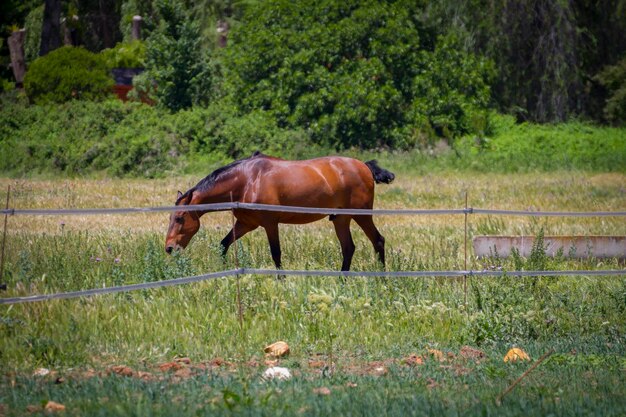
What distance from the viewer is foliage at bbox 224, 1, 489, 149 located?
32000 millimetres

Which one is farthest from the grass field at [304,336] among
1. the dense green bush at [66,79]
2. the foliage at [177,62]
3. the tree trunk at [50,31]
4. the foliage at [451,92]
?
the tree trunk at [50,31]

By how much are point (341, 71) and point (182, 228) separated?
63.7ft

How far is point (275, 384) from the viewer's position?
8.34 metres

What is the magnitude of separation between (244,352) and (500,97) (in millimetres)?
31023

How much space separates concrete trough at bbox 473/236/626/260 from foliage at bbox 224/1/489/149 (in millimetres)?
17451

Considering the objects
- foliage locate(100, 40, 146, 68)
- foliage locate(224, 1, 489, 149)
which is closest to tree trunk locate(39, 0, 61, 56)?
foliage locate(100, 40, 146, 68)

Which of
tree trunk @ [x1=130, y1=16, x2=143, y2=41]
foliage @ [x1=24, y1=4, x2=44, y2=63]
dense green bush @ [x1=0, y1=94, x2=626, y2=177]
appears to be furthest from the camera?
foliage @ [x1=24, y1=4, x2=44, y2=63]

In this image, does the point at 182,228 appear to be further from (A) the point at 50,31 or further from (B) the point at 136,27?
(B) the point at 136,27

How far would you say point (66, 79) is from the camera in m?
35.3

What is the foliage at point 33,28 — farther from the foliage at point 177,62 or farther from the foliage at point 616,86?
the foliage at point 616,86

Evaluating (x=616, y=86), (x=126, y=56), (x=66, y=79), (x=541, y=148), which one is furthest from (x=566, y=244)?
(x=126, y=56)

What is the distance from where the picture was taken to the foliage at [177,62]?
33.7m

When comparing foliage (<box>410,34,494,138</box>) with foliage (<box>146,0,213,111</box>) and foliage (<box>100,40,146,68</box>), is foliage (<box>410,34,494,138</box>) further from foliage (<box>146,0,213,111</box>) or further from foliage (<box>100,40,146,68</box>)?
foliage (<box>100,40,146,68</box>)

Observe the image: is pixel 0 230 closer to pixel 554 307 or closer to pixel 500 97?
pixel 554 307
